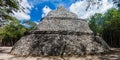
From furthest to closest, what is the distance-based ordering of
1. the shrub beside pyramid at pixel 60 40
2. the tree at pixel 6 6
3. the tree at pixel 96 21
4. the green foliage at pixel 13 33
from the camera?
the tree at pixel 96 21 → the green foliage at pixel 13 33 → the shrub beside pyramid at pixel 60 40 → the tree at pixel 6 6

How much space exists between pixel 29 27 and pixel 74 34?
38772mm

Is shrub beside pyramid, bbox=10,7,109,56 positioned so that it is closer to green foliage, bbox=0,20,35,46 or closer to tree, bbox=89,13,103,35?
green foliage, bbox=0,20,35,46

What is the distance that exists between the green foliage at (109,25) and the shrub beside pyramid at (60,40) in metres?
3.52

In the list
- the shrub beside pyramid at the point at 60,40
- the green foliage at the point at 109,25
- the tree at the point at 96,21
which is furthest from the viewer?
the tree at the point at 96,21

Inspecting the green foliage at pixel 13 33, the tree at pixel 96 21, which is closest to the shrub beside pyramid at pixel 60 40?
the green foliage at pixel 13 33

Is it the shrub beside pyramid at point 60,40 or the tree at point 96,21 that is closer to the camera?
the shrub beside pyramid at point 60,40

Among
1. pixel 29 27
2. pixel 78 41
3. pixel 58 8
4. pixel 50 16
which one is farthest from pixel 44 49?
pixel 29 27

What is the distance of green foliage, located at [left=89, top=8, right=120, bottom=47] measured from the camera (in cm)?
3609

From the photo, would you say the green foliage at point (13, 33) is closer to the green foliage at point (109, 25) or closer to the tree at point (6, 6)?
the green foliage at point (109, 25)

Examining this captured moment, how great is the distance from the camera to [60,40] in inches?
660

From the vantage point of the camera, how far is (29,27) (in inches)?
2152

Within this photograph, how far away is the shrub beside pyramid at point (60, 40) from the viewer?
52.3 ft

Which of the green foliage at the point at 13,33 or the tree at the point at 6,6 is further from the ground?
the tree at the point at 6,6

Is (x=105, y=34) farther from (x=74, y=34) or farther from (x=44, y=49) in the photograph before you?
(x=44, y=49)
